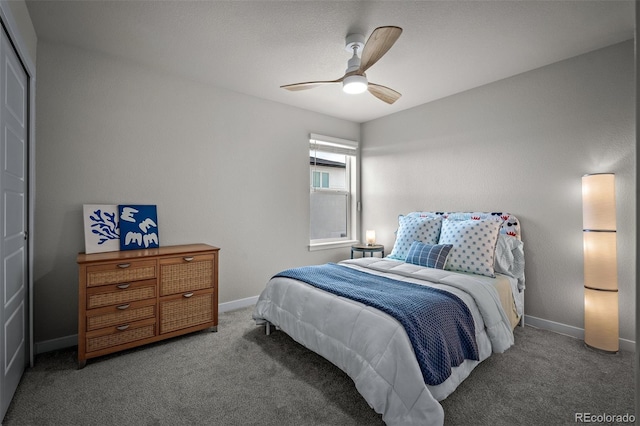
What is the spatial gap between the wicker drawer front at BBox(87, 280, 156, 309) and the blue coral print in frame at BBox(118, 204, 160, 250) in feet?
1.70

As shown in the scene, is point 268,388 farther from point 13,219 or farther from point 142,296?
point 13,219

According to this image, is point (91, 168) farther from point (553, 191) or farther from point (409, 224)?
point (553, 191)

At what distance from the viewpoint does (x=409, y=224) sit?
348cm

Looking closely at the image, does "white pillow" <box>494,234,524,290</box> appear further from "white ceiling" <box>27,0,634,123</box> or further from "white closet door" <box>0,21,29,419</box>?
"white closet door" <box>0,21,29,419</box>

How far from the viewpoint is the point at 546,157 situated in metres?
2.98

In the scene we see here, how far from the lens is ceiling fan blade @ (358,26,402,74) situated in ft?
6.19

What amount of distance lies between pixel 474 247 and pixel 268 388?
6.97 ft

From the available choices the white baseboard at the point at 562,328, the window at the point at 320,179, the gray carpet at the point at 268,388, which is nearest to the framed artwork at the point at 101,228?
the gray carpet at the point at 268,388

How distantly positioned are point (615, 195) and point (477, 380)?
6.52 feet

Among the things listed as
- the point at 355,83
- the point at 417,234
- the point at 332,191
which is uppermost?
the point at 355,83

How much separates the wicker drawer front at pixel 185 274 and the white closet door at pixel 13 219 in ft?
2.95

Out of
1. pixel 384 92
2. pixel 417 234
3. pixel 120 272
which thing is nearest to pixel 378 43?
pixel 384 92

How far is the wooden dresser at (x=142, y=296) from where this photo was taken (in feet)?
7.55

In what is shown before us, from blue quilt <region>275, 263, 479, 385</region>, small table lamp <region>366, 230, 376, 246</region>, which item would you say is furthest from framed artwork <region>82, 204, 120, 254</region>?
small table lamp <region>366, 230, 376, 246</region>
